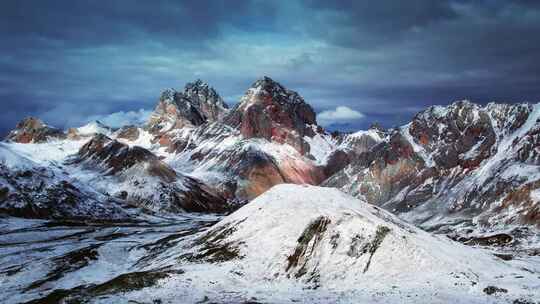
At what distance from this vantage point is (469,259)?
87062 mm

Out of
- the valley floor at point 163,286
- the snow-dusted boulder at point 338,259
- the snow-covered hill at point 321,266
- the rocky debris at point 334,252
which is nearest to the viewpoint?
the valley floor at point 163,286

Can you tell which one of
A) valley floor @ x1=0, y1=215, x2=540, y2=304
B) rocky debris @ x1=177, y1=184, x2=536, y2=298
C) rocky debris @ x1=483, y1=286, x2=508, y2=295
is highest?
rocky debris @ x1=177, y1=184, x2=536, y2=298

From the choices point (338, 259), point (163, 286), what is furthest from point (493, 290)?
point (163, 286)

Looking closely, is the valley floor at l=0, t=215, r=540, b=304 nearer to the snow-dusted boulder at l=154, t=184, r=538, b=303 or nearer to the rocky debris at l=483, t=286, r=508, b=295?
the snow-dusted boulder at l=154, t=184, r=538, b=303

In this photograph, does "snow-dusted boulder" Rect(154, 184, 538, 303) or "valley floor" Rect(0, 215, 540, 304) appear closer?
"valley floor" Rect(0, 215, 540, 304)

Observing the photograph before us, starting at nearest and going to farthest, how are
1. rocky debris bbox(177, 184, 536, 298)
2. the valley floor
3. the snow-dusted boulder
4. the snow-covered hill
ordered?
the valley floor < the snow-covered hill < the snow-dusted boulder < rocky debris bbox(177, 184, 536, 298)

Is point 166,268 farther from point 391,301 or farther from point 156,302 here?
point 391,301

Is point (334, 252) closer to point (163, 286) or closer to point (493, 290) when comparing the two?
point (493, 290)

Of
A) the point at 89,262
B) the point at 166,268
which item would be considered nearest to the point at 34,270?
the point at 89,262

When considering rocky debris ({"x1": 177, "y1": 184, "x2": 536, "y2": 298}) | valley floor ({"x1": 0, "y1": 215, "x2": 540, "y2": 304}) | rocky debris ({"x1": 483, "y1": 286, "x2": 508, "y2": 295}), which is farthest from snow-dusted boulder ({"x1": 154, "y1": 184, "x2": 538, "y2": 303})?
rocky debris ({"x1": 483, "y1": 286, "x2": 508, "y2": 295})

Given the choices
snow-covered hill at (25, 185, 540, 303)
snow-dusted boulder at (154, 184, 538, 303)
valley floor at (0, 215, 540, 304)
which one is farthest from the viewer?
snow-dusted boulder at (154, 184, 538, 303)

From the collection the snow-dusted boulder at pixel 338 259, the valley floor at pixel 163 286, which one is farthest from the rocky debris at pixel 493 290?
the snow-dusted boulder at pixel 338 259

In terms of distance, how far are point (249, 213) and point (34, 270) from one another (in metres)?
39.7

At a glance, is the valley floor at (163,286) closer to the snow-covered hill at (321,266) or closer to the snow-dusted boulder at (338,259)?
the snow-covered hill at (321,266)
